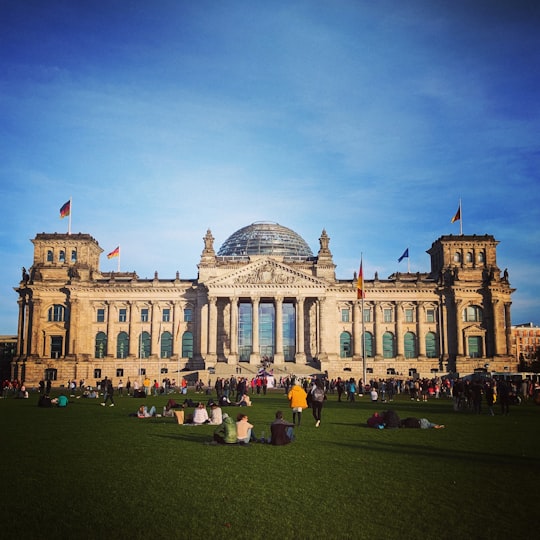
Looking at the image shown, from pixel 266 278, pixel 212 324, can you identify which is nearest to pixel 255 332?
pixel 212 324

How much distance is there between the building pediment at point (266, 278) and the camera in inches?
3536

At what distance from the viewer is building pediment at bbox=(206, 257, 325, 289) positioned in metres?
89.8

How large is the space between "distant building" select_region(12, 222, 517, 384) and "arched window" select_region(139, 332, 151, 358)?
225 millimetres

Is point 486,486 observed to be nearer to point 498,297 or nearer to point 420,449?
point 420,449

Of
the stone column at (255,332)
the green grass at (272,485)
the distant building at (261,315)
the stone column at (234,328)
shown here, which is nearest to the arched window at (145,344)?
the distant building at (261,315)

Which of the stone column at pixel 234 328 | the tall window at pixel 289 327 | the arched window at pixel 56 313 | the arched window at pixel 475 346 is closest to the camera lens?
the stone column at pixel 234 328

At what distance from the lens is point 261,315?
322ft

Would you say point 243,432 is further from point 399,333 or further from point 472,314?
point 472,314

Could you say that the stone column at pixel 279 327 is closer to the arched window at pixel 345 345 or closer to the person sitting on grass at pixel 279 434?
the arched window at pixel 345 345

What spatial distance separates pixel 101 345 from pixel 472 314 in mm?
60639

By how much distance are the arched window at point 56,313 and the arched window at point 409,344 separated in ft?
182

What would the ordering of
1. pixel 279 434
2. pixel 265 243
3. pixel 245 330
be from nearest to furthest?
pixel 279 434 → pixel 245 330 → pixel 265 243

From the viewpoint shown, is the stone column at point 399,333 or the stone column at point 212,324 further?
the stone column at point 399,333

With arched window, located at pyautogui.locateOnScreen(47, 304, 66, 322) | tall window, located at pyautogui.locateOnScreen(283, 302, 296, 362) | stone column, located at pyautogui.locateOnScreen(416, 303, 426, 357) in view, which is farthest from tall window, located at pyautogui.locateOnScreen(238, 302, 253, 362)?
arched window, located at pyautogui.locateOnScreen(47, 304, 66, 322)
